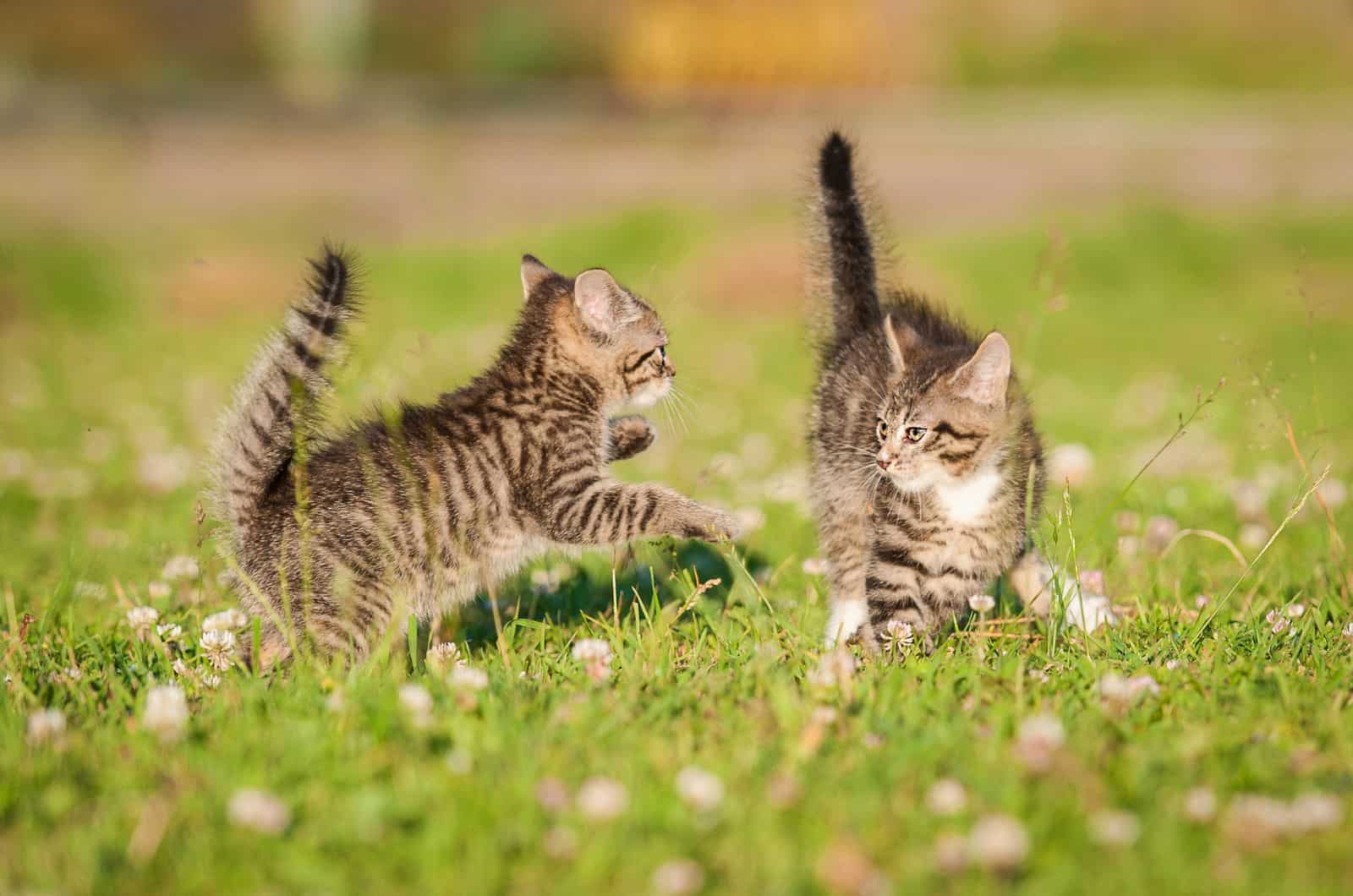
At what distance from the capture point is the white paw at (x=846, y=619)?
389 centimetres

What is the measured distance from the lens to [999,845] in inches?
84.8

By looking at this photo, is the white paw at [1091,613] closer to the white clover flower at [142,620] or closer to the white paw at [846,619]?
the white paw at [846,619]

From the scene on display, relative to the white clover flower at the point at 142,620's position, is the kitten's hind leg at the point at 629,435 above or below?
above

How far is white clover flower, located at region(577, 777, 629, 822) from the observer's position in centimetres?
234

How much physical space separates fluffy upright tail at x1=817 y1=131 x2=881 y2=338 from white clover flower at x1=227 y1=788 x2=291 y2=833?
9.89 feet

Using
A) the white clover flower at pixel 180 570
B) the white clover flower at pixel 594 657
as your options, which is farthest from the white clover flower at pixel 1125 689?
the white clover flower at pixel 180 570

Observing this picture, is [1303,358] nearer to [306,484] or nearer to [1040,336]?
[1040,336]

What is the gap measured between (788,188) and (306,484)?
45.6ft

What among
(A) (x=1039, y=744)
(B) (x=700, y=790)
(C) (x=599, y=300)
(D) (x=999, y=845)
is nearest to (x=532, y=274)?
(C) (x=599, y=300)

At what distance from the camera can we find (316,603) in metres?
3.55

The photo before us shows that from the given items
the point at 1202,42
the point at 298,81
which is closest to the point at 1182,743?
the point at 298,81

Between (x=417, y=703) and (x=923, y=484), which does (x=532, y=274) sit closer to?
(x=923, y=484)

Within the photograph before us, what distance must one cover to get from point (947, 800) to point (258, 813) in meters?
1.35

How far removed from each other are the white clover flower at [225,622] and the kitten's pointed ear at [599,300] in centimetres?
150
